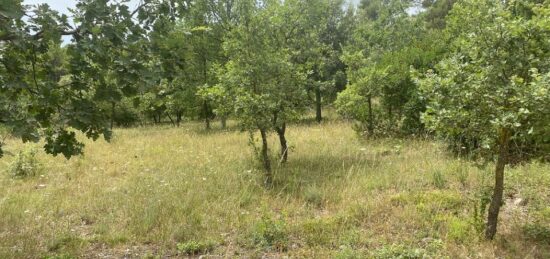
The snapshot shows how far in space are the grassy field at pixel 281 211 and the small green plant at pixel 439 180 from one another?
2 centimetres

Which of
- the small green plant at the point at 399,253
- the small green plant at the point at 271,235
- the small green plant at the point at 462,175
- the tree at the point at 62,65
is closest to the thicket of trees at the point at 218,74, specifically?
the tree at the point at 62,65

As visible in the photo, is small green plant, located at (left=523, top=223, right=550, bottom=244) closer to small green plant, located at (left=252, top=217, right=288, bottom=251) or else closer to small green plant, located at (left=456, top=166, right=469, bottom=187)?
small green plant, located at (left=456, top=166, right=469, bottom=187)

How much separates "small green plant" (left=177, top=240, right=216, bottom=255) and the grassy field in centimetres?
1

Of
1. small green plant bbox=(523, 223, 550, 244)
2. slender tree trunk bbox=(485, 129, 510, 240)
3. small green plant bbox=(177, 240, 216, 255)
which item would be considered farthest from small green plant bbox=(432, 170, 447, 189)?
small green plant bbox=(177, 240, 216, 255)

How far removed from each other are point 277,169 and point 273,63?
2.44m

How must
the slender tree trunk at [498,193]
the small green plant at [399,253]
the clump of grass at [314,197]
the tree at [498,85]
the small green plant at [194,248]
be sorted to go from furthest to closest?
the clump of grass at [314,197]
the small green plant at [194,248]
the slender tree trunk at [498,193]
the small green plant at [399,253]
the tree at [498,85]

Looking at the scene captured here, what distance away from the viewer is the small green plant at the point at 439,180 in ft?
23.6

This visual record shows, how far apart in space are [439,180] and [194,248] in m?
4.55

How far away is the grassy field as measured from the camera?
5.11 meters

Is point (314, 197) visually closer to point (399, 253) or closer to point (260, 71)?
point (399, 253)

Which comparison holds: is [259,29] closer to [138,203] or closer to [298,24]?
[138,203]

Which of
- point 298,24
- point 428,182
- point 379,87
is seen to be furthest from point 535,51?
point 298,24

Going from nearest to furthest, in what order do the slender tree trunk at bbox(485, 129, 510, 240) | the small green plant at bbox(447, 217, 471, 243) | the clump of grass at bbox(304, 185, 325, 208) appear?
the slender tree trunk at bbox(485, 129, 510, 240) < the small green plant at bbox(447, 217, 471, 243) < the clump of grass at bbox(304, 185, 325, 208)

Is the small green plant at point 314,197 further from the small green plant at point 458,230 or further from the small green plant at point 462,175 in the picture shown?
the small green plant at point 462,175
